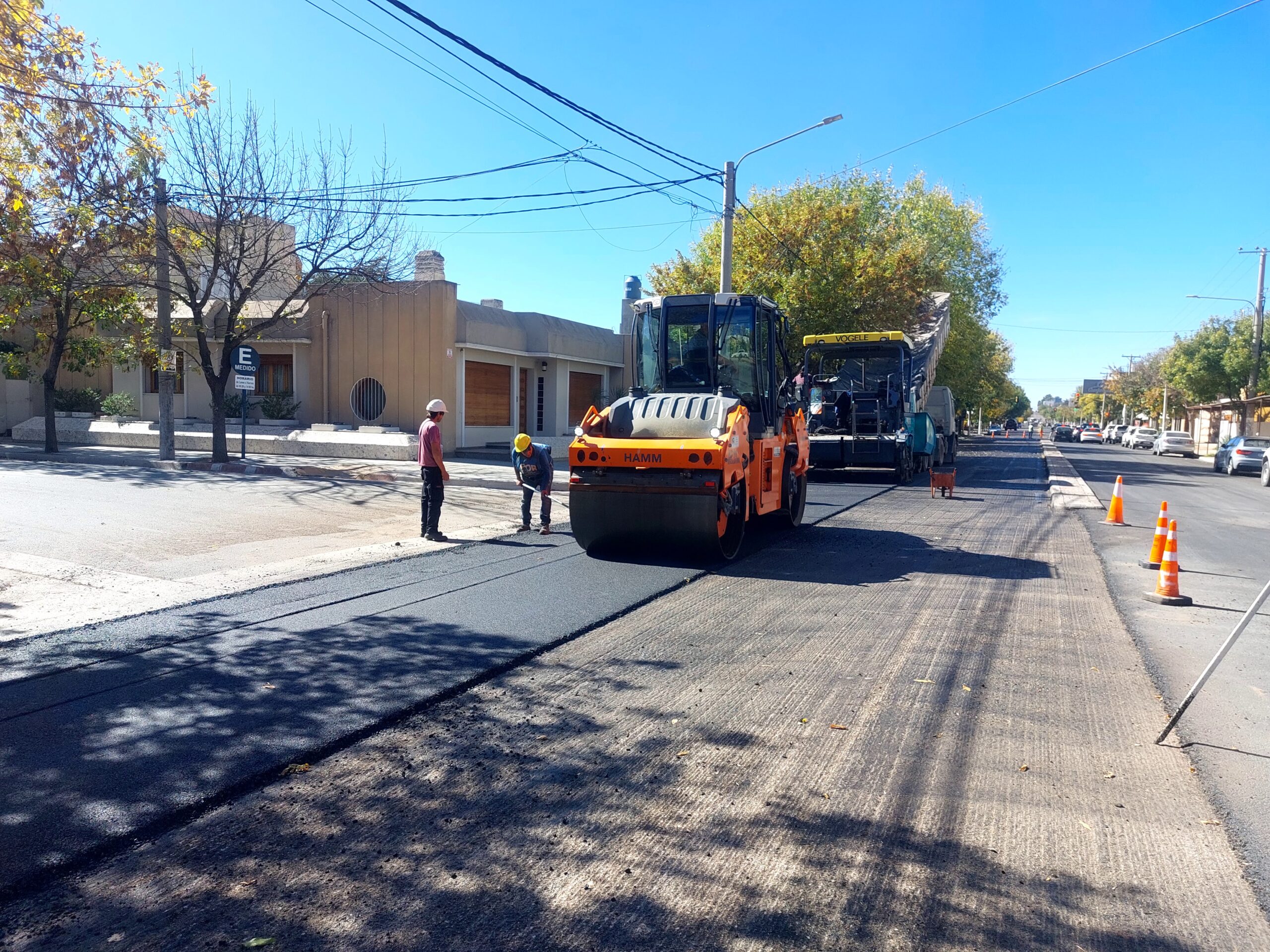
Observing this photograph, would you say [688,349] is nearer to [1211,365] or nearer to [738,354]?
[738,354]

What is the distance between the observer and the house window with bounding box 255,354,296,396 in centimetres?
2764

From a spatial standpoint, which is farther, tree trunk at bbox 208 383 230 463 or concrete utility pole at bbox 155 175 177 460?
tree trunk at bbox 208 383 230 463

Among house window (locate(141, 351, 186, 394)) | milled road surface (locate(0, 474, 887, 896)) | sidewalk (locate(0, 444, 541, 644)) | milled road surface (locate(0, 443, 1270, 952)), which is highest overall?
house window (locate(141, 351, 186, 394))

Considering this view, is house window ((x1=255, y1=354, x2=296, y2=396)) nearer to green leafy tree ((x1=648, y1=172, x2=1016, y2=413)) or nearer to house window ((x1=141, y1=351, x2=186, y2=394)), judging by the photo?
house window ((x1=141, y1=351, x2=186, y2=394))

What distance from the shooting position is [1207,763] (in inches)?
183

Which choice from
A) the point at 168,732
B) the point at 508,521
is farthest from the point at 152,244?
the point at 168,732

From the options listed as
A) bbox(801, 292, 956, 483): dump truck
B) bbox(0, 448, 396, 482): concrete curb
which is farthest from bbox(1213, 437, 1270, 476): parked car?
bbox(0, 448, 396, 482): concrete curb

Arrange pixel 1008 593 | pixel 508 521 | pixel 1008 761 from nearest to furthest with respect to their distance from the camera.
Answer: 1. pixel 1008 761
2. pixel 1008 593
3. pixel 508 521

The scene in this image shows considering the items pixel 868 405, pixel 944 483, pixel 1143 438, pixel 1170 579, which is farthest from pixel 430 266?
pixel 1143 438

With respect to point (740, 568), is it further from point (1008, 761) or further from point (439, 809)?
point (439, 809)

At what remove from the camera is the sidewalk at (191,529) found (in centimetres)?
805

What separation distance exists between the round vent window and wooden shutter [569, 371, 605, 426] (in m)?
6.98

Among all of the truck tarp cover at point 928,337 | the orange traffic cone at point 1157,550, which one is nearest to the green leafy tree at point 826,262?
the truck tarp cover at point 928,337

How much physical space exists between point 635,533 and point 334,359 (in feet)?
63.0
